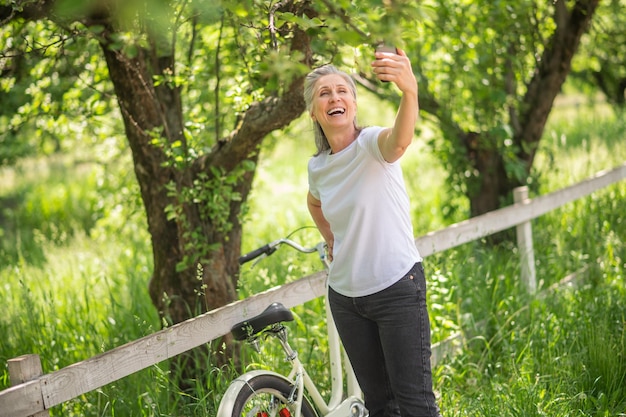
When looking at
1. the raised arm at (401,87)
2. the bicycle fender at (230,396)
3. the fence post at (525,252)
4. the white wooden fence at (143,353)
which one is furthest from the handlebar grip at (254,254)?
the fence post at (525,252)

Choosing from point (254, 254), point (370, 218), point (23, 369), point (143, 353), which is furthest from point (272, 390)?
point (23, 369)

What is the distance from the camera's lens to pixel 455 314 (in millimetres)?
4879

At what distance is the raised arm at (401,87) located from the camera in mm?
2447

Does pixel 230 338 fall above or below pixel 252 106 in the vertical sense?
below

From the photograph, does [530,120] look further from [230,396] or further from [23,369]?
[23,369]

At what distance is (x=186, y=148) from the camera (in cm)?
397

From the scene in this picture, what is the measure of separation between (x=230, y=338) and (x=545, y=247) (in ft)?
11.1

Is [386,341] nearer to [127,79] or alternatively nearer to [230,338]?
[230,338]

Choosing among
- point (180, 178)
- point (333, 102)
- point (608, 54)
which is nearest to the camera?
point (333, 102)

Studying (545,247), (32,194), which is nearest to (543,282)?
(545,247)

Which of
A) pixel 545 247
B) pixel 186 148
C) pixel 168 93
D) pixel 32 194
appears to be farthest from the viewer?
pixel 32 194

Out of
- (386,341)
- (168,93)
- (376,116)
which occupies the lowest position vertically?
(386,341)

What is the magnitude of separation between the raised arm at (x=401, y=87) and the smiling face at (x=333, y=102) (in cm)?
35

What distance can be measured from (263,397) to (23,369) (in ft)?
3.12
